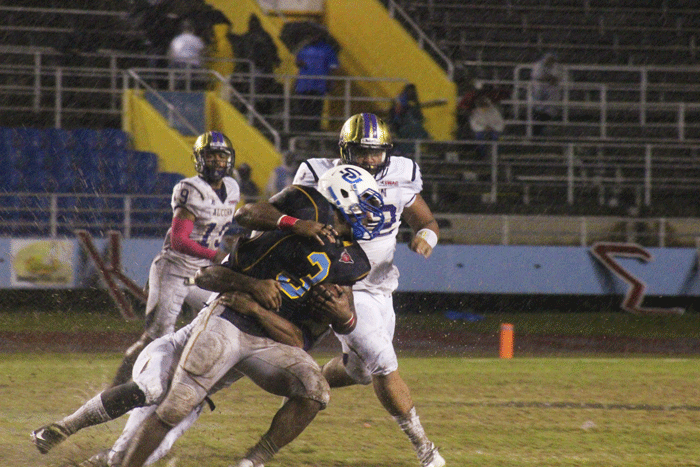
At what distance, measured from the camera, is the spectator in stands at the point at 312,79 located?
15.0 meters

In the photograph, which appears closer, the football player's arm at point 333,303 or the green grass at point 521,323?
the football player's arm at point 333,303

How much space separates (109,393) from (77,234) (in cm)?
837

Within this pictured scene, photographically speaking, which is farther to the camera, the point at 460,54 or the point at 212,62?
the point at 460,54

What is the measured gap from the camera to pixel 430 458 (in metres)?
4.82

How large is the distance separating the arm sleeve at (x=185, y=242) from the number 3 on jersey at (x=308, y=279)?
2.41 metres

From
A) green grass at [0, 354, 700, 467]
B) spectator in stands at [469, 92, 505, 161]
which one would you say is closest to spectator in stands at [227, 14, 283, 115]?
spectator in stands at [469, 92, 505, 161]

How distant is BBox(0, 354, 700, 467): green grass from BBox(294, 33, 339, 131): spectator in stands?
6905mm

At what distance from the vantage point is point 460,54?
17297 mm

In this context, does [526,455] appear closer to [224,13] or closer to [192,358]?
[192,358]

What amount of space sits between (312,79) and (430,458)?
10.8 m

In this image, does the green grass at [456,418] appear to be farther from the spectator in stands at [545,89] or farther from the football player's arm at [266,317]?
the spectator in stands at [545,89]

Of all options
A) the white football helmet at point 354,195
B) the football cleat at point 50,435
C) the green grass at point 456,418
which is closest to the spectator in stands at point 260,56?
the green grass at point 456,418

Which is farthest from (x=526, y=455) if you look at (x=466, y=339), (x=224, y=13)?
(x=224, y=13)

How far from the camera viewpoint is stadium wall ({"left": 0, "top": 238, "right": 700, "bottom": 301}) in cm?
1238
